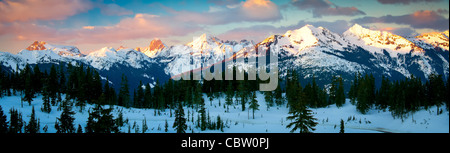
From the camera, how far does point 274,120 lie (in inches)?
3105

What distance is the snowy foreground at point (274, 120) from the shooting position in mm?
64812

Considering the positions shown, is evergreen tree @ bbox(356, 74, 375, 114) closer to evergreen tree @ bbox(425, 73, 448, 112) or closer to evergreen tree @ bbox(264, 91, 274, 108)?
evergreen tree @ bbox(425, 73, 448, 112)

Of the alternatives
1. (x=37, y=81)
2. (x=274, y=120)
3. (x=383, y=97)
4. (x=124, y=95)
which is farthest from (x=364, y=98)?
(x=37, y=81)

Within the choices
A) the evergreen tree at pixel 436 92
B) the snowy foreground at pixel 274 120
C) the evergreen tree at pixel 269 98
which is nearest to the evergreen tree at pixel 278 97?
the evergreen tree at pixel 269 98

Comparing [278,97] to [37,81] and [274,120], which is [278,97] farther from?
[37,81]

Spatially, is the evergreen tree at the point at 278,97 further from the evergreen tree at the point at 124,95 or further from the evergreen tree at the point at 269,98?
the evergreen tree at the point at 124,95

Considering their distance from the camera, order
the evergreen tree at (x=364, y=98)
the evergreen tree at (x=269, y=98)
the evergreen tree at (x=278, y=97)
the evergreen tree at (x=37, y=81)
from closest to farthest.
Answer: the evergreen tree at (x=37, y=81)
the evergreen tree at (x=364, y=98)
the evergreen tree at (x=269, y=98)
the evergreen tree at (x=278, y=97)

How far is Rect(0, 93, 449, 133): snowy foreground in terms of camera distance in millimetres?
64812

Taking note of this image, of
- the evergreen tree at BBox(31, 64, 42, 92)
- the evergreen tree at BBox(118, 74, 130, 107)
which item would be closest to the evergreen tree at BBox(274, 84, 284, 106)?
the evergreen tree at BBox(118, 74, 130, 107)

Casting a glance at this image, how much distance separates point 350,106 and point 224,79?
154 feet
